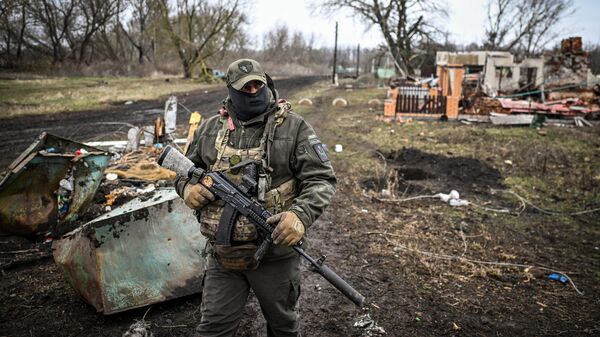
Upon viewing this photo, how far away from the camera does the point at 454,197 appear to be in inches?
245

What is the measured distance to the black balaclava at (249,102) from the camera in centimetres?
231

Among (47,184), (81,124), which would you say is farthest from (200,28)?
(47,184)

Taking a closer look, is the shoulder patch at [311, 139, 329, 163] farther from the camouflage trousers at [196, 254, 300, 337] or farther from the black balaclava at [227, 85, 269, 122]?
the camouflage trousers at [196, 254, 300, 337]

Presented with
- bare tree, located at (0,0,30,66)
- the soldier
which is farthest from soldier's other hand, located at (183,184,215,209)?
bare tree, located at (0,0,30,66)

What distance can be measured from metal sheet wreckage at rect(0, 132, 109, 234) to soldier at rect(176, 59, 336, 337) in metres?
2.88

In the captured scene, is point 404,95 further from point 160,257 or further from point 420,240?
point 160,257

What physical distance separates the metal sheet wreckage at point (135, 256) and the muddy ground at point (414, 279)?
Result: 21cm

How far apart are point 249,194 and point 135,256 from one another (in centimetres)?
154

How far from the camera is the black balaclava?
7.57ft

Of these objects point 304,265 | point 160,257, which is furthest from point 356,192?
point 160,257

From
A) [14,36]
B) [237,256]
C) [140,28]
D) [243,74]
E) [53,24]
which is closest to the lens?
[237,256]

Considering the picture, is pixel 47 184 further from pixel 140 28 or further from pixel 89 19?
pixel 140 28

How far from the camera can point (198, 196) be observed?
2.27 m

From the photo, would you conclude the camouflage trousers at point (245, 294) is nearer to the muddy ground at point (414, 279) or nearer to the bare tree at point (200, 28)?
the muddy ground at point (414, 279)
